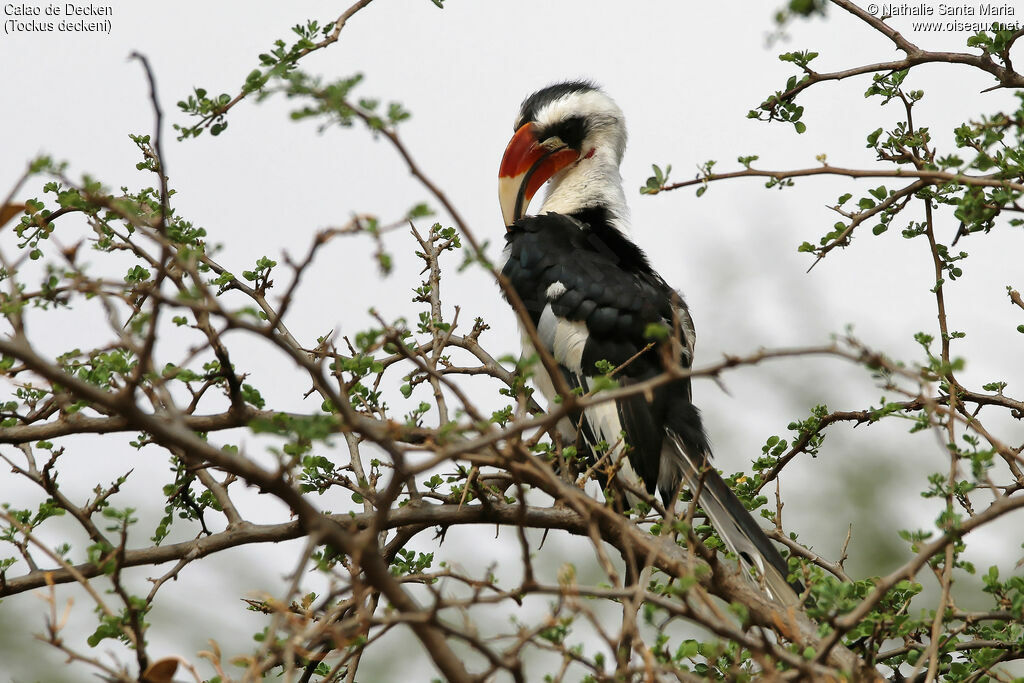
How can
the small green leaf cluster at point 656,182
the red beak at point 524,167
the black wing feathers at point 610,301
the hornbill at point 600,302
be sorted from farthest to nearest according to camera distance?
the red beak at point 524,167
the black wing feathers at point 610,301
the hornbill at point 600,302
the small green leaf cluster at point 656,182

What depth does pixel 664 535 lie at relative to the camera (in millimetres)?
1938

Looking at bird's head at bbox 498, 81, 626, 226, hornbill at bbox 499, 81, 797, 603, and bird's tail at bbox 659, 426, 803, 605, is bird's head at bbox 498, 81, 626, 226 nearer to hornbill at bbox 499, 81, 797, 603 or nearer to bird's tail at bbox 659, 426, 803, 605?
hornbill at bbox 499, 81, 797, 603

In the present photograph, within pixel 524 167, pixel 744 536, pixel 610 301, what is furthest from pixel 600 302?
pixel 524 167

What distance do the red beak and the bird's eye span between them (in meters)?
0.03

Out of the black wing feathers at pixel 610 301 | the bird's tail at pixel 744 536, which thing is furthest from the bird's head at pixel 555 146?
the bird's tail at pixel 744 536

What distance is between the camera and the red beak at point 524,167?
4.65m

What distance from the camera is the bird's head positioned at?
4656mm

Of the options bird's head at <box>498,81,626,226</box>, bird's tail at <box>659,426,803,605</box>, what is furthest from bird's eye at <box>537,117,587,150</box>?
bird's tail at <box>659,426,803,605</box>

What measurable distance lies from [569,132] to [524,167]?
0.86ft

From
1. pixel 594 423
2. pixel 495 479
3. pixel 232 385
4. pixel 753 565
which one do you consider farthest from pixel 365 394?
pixel 594 423

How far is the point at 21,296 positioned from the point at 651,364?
2.21 meters

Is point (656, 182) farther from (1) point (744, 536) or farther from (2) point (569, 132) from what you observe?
(2) point (569, 132)

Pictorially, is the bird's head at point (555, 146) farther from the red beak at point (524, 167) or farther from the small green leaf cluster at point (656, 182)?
the small green leaf cluster at point (656, 182)

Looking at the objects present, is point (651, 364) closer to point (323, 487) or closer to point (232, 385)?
point (323, 487)
